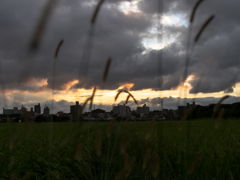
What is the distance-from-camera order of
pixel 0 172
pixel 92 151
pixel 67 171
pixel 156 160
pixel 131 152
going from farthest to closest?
pixel 92 151 → pixel 131 152 → pixel 67 171 → pixel 0 172 → pixel 156 160

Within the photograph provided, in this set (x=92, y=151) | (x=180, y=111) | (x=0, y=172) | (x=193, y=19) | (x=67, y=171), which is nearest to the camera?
(x=193, y=19)

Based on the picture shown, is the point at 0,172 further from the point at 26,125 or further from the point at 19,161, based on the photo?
the point at 26,125

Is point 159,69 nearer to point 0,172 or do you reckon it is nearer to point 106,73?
point 106,73

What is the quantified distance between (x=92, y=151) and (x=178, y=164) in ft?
6.14

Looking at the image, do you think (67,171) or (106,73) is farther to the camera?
(67,171)

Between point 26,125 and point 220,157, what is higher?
point 26,125

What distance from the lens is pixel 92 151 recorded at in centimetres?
441

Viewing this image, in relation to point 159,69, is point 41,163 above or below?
below

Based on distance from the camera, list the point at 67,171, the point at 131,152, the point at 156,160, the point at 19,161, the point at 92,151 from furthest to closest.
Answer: the point at 92,151, the point at 131,152, the point at 67,171, the point at 19,161, the point at 156,160

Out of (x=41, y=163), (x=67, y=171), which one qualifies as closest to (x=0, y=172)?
(x=41, y=163)

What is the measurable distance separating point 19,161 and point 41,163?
339mm

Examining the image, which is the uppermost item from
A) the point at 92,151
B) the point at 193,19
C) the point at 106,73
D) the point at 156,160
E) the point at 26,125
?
the point at 193,19

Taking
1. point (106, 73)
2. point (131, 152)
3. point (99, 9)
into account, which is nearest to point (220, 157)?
point (131, 152)

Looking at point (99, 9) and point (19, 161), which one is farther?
point (19, 161)
